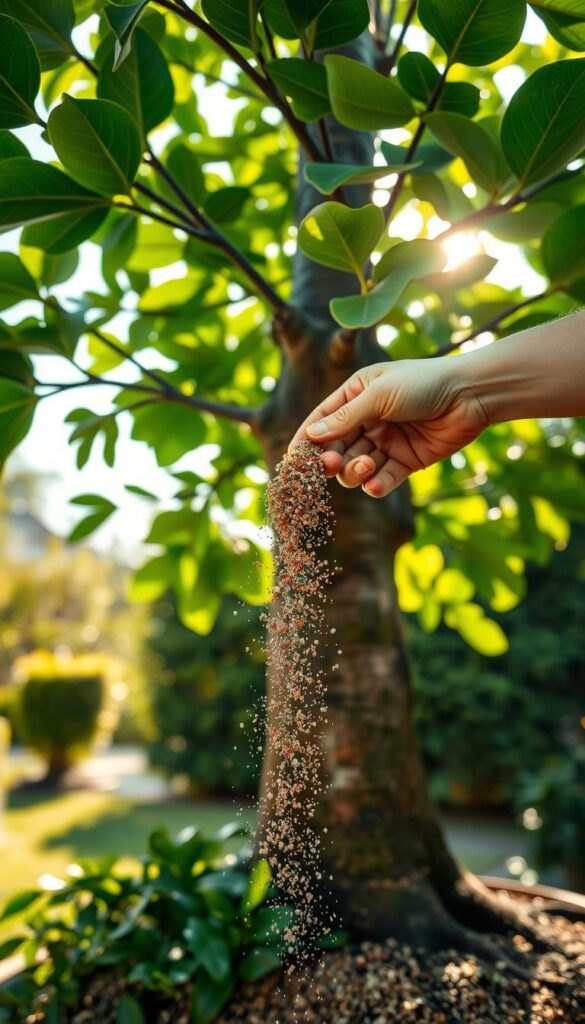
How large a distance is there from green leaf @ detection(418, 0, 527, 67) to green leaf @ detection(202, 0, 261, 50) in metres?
0.19

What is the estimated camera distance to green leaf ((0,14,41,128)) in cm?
84

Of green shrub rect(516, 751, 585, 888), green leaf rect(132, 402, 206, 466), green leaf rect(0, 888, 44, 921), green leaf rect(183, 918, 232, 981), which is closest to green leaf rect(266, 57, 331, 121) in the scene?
green leaf rect(132, 402, 206, 466)

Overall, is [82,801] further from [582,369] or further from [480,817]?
[582,369]

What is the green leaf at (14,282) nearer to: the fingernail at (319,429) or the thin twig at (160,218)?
the thin twig at (160,218)

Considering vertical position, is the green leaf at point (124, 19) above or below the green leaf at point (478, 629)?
above

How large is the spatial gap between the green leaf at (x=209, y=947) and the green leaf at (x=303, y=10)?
1.39 metres

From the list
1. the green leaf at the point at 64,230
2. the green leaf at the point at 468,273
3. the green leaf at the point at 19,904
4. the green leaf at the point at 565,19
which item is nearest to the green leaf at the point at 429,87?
the green leaf at the point at 565,19

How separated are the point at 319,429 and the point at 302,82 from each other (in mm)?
429

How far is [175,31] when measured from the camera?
1.68 m

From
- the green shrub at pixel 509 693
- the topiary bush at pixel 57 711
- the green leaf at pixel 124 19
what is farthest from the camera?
the topiary bush at pixel 57 711

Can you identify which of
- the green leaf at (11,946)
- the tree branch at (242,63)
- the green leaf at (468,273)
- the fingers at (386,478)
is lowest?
the green leaf at (11,946)

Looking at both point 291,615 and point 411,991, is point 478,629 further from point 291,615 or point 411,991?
point 291,615

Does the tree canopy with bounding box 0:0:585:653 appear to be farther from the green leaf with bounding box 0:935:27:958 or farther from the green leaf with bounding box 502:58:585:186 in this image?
the green leaf with bounding box 0:935:27:958

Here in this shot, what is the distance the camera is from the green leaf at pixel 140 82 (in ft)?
3.06
